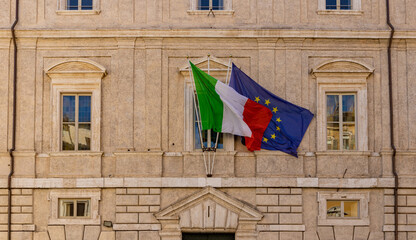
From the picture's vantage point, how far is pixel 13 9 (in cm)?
1817

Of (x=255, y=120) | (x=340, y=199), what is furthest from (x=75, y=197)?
(x=340, y=199)

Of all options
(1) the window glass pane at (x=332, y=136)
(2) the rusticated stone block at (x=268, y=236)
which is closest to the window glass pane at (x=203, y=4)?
(1) the window glass pane at (x=332, y=136)

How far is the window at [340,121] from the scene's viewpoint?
1802cm

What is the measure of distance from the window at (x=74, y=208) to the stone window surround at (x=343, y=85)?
22.7 ft

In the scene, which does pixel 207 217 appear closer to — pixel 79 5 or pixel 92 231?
pixel 92 231

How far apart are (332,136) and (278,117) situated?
1.75m

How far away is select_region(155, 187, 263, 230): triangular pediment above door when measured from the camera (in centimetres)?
1733

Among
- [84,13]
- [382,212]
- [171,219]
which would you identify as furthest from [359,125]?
[84,13]

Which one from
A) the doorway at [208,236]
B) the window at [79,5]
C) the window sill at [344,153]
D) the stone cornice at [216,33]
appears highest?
the window at [79,5]

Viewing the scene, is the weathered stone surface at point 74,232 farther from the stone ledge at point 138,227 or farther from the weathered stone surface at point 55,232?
the stone ledge at point 138,227

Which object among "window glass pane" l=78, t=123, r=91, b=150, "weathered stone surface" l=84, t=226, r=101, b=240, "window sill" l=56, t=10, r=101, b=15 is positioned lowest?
"weathered stone surface" l=84, t=226, r=101, b=240

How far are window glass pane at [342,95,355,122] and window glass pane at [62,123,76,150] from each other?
7987mm

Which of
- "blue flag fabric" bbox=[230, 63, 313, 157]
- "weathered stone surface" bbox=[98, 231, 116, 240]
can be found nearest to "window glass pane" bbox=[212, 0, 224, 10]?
"blue flag fabric" bbox=[230, 63, 313, 157]

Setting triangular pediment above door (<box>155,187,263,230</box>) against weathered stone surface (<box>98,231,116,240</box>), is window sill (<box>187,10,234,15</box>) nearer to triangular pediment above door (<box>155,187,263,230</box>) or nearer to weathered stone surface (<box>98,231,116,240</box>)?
triangular pediment above door (<box>155,187,263,230</box>)
